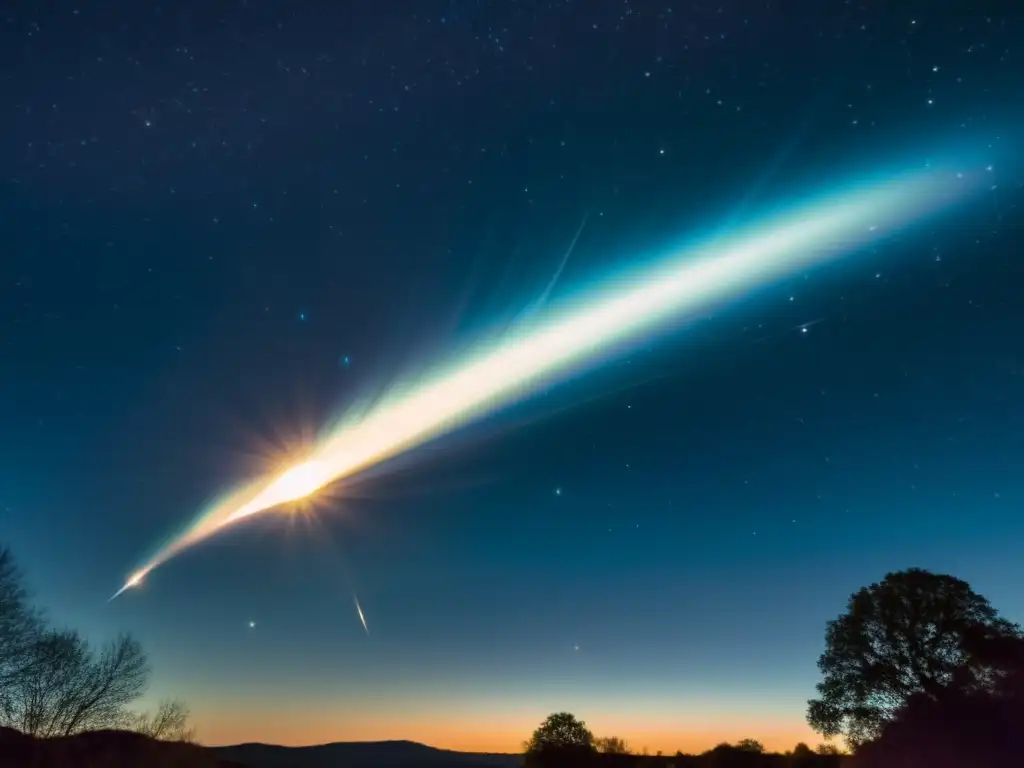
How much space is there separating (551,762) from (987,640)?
3419 cm

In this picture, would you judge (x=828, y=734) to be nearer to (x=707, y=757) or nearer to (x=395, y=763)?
(x=707, y=757)

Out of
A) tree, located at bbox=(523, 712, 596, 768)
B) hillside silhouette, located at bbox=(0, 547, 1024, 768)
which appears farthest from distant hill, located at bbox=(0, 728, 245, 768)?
A: tree, located at bbox=(523, 712, 596, 768)

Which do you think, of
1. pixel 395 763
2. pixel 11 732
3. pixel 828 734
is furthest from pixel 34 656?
pixel 395 763

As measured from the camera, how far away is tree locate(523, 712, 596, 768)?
167ft

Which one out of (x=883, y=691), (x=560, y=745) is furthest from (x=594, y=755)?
(x=883, y=691)

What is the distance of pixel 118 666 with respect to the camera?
36062mm

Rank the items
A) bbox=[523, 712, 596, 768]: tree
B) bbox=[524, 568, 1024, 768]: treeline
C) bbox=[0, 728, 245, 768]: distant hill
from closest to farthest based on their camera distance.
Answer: bbox=[524, 568, 1024, 768]: treeline, bbox=[0, 728, 245, 768]: distant hill, bbox=[523, 712, 596, 768]: tree

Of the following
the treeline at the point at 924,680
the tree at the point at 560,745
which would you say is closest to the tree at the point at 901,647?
the treeline at the point at 924,680

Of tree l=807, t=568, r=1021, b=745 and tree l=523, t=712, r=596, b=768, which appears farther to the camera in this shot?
tree l=523, t=712, r=596, b=768

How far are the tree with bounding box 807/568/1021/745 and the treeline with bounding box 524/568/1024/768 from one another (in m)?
0.04

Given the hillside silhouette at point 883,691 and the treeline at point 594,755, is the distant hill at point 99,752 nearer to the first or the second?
Result: the hillside silhouette at point 883,691

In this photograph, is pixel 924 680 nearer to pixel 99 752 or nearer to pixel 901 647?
pixel 901 647

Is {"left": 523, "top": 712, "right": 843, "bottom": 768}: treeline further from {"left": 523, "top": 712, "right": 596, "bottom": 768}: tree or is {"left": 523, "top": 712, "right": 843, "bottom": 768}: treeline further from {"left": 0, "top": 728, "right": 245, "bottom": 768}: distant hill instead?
{"left": 0, "top": 728, "right": 245, "bottom": 768}: distant hill

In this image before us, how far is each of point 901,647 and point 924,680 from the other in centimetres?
142
